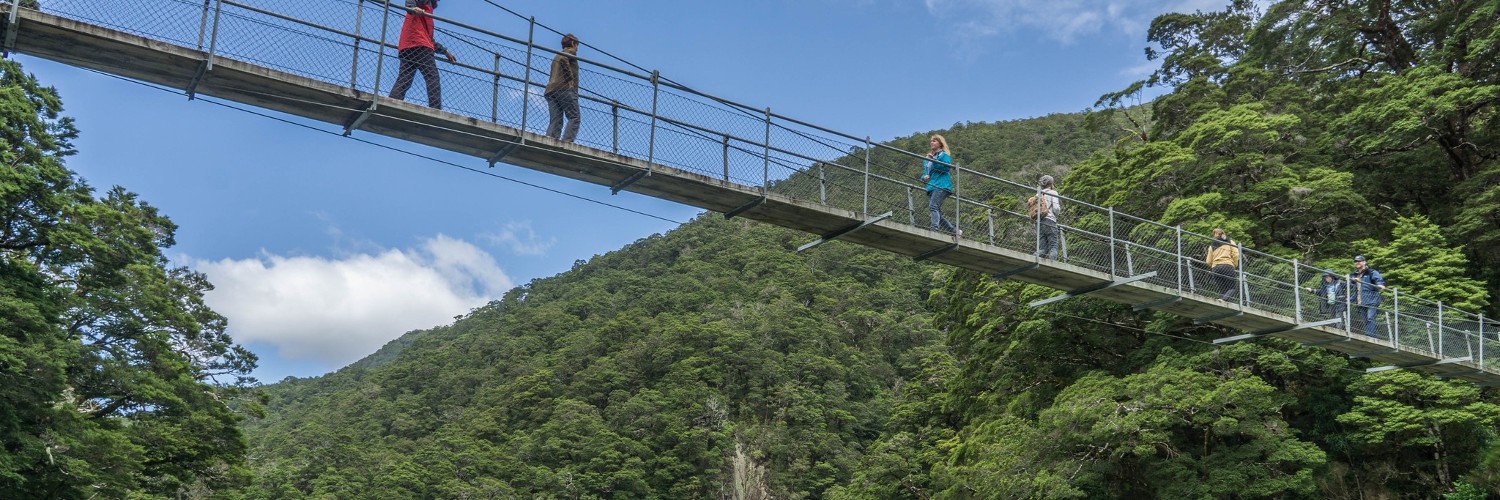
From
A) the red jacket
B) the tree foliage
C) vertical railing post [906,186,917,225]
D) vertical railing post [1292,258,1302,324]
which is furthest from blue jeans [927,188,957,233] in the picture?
the tree foliage

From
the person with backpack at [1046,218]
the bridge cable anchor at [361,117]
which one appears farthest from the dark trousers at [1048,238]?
the bridge cable anchor at [361,117]

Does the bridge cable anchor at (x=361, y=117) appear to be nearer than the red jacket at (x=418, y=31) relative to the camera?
Yes

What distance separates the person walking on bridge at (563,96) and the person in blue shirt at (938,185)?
137 inches

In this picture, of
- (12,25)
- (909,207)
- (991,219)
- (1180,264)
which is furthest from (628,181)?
(1180,264)

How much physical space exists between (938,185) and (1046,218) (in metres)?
1.30

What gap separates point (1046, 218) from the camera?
12.1 m

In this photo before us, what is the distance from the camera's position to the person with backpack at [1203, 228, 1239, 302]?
13301 mm

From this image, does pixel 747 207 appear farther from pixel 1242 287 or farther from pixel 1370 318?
pixel 1370 318

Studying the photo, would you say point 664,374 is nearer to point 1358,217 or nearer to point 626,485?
point 626,485

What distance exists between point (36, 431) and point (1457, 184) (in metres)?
24.2

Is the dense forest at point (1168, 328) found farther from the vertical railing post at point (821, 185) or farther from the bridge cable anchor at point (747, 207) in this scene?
the bridge cable anchor at point (747, 207)

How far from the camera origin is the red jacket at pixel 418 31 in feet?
31.7

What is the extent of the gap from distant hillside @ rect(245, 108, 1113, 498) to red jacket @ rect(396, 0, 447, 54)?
92.1 ft

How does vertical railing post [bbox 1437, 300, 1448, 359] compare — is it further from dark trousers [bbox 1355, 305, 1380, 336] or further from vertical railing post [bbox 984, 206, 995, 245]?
vertical railing post [bbox 984, 206, 995, 245]
